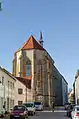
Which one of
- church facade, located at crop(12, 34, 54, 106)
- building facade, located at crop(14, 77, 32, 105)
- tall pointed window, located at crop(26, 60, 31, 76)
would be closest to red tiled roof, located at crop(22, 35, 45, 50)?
church facade, located at crop(12, 34, 54, 106)

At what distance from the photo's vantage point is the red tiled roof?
9350cm

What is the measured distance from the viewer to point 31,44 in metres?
96.5

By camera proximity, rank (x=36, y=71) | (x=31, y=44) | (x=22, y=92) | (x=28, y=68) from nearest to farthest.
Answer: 1. (x=22, y=92)
2. (x=36, y=71)
3. (x=28, y=68)
4. (x=31, y=44)

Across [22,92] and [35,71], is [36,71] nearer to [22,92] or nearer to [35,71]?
[35,71]

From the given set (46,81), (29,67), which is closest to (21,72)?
(29,67)

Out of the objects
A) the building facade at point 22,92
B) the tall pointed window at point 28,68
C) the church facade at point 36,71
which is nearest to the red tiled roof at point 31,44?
the church facade at point 36,71

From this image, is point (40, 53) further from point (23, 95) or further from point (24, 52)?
point (23, 95)

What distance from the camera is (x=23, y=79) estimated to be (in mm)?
85688

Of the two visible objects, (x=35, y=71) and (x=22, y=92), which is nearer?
(x=22, y=92)

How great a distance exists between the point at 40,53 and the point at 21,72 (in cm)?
906

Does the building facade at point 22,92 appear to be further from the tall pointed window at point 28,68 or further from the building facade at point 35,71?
the tall pointed window at point 28,68

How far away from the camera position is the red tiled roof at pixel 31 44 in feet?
307

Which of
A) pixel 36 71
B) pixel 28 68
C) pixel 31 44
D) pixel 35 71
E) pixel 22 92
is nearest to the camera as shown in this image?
pixel 22 92

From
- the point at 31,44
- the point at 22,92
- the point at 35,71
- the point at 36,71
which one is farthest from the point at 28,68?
the point at 22,92
